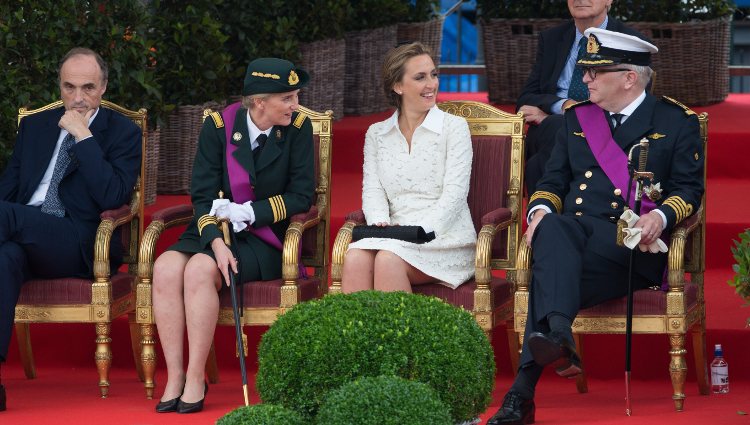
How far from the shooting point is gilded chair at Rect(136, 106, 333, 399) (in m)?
5.54

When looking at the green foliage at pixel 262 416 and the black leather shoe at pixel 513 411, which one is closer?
the green foliage at pixel 262 416

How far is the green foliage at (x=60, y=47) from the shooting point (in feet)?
21.7

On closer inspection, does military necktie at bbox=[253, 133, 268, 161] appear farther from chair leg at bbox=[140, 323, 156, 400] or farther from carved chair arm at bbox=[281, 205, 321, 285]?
chair leg at bbox=[140, 323, 156, 400]

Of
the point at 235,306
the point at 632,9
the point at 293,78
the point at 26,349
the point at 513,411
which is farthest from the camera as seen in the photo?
the point at 632,9

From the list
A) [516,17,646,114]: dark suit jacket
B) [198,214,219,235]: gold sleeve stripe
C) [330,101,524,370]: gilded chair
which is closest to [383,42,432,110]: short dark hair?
[330,101,524,370]: gilded chair

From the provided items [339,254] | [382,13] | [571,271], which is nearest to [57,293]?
[339,254]

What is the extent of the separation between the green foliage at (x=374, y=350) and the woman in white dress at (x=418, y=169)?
118 centimetres

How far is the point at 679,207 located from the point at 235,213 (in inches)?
62.8

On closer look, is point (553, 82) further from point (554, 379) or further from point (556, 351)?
point (556, 351)

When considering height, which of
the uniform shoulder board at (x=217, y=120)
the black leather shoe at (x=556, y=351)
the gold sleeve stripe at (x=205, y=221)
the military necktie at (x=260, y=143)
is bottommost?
the black leather shoe at (x=556, y=351)

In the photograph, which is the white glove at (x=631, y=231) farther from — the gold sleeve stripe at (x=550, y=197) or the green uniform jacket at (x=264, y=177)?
the green uniform jacket at (x=264, y=177)

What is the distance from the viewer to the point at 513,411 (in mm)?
5094

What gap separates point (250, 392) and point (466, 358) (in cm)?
166

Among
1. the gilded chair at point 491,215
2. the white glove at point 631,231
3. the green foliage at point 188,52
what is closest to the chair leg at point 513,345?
the gilded chair at point 491,215
